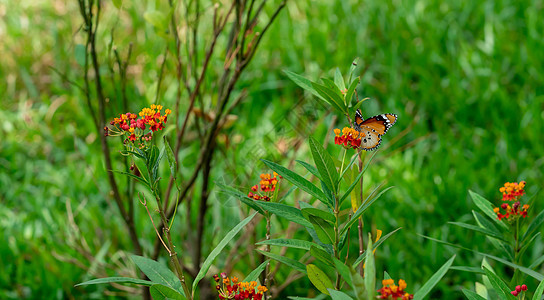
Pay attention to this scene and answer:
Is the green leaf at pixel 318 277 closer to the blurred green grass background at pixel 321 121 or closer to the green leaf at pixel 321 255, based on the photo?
the green leaf at pixel 321 255

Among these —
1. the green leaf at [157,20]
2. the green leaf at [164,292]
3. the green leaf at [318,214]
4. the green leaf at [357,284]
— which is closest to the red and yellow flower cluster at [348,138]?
the green leaf at [318,214]

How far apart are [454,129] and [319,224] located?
7.18 feet

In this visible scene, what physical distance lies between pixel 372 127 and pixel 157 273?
19.8 inches

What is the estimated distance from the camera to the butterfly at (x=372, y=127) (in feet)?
3.51

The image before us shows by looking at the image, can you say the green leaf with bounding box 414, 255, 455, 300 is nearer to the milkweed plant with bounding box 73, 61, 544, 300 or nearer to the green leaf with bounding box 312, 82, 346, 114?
the milkweed plant with bounding box 73, 61, 544, 300

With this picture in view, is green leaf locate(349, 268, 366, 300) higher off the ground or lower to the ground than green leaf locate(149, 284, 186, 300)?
higher

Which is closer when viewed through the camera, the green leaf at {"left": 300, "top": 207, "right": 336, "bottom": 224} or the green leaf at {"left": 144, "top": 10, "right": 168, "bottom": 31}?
the green leaf at {"left": 300, "top": 207, "right": 336, "bottom": 224}

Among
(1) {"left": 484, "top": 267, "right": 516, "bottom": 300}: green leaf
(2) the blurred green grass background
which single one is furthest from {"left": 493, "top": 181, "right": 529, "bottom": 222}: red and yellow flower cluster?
(2) the blurred green grass background

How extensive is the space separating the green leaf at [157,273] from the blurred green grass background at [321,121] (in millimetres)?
861

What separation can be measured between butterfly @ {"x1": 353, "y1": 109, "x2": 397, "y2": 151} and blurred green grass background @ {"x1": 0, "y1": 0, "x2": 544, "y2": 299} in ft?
2.26

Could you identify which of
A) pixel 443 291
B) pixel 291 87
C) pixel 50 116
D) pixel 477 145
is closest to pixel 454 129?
pixel 477 145

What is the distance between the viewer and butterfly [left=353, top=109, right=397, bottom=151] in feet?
3.51

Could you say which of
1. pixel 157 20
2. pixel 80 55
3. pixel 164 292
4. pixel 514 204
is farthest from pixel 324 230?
pixel 80 55

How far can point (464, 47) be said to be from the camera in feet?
10.4
